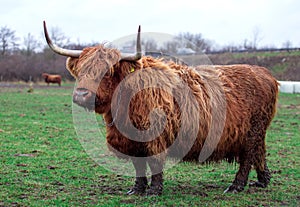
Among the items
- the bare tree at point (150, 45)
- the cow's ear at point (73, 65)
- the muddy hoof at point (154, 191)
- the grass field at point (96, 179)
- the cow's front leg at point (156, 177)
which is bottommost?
the grass field at point (96, 179)

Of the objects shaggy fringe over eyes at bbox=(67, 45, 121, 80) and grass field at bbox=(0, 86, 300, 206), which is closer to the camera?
shaggy fringe over eyes at bbox=(67, 45, 121, 80)

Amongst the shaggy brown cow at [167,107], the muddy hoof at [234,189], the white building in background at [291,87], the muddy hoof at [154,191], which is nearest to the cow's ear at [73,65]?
the shaggy brown cow at [167,107]

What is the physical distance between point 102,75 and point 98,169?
2.47 m

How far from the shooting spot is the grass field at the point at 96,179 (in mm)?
5145

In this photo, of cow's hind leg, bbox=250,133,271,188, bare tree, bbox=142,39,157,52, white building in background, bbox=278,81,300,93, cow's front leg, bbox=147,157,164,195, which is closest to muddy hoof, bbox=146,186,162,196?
cow's front leg, bbox=147,157,164,195

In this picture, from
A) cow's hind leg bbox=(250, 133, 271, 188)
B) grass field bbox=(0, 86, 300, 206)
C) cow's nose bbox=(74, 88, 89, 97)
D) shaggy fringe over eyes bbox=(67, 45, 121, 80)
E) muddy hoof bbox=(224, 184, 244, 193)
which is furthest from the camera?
cow's hind leg bbox=(250, 133, 271, 188)

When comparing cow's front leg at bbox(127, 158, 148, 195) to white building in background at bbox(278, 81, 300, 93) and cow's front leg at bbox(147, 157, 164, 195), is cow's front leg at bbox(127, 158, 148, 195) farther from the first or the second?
white building in background at bbox(278, 81, 300, 93)

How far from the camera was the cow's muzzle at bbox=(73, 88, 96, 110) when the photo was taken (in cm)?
477

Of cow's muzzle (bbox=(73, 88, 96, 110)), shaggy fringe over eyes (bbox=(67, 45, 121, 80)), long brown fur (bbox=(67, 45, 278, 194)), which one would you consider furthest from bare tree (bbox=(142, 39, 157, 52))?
cow's muzzle (bbox=(73, 88, 96, 110))

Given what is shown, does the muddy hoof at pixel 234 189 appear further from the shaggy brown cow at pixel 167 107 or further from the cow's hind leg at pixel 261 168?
the cow's hind leg at pixel 261 168

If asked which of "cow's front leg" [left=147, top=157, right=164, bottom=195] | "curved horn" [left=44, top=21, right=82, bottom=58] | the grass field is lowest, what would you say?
the grass field

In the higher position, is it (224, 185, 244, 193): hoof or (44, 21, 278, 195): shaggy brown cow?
(44, 21, 278, 195): shaggy brown cow

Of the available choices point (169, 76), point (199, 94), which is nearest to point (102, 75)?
point (169, 76)

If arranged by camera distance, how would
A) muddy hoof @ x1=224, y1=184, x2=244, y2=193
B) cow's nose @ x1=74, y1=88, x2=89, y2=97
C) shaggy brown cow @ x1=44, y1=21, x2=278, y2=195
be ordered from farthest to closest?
muddy hoof @ x1=224, y1=184, x2=244, y2=193
shaggy brown cow @ x1=44, y1=21, x2=278, y2=195
cow's nose @ x1=74, y1=88, x2=89, y2=97
